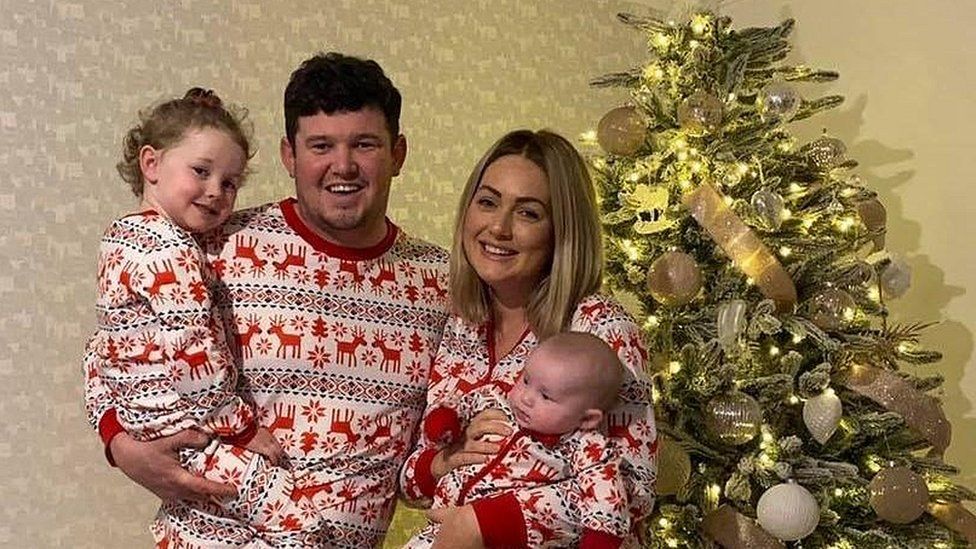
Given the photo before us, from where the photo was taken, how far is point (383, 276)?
237 centimetres

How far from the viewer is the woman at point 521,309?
6.85ft

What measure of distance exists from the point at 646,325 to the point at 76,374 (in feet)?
4.65

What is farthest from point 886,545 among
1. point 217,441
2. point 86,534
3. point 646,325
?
point 86,534

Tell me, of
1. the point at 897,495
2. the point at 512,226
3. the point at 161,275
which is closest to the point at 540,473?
the point at 512,226

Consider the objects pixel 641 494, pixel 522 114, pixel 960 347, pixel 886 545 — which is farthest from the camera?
pixel 522 114

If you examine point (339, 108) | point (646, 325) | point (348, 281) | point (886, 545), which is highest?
point (339, 108)

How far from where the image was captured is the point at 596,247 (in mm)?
2277

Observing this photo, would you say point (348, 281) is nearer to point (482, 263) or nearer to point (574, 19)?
point (482, 263)

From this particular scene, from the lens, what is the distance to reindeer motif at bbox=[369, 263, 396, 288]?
2.35 metres

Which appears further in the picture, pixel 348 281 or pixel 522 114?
pixel 522 114

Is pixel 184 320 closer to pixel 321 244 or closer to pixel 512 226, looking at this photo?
pixel 321 244

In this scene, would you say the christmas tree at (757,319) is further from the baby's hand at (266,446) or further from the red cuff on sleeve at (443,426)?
the baby's hand at (266,446)

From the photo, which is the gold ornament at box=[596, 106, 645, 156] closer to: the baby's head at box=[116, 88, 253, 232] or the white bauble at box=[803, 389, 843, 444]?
the white bauble at box=[803, 389, 843, 444]

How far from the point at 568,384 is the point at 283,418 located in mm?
575
